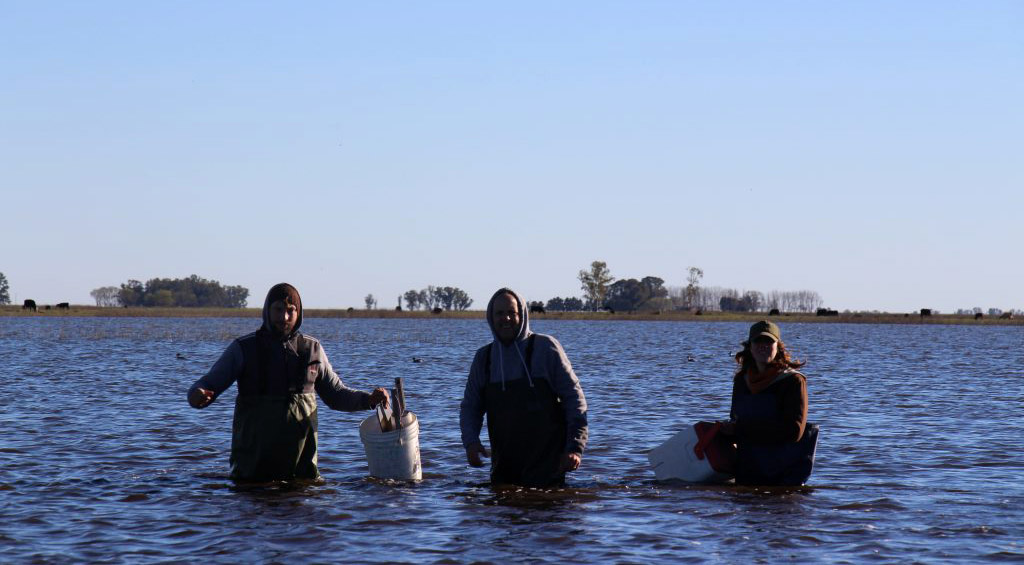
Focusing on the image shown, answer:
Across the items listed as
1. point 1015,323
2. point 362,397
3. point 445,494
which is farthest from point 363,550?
point 1015,323

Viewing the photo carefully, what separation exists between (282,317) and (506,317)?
206cm

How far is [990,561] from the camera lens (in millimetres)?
9133

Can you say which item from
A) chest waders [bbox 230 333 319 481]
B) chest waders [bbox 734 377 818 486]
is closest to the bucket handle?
chest waders [bbox 734 377 818 486]

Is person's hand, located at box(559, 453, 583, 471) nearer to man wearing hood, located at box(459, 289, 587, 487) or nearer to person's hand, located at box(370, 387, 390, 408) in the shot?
man wearing hood, located at box(459, 289, 587, 487)

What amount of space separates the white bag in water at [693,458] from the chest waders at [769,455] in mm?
185

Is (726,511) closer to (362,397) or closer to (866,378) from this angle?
(362,397)

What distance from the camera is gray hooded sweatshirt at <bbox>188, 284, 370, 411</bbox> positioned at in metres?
10.5

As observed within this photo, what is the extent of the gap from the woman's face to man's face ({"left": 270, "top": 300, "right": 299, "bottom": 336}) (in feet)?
13.8

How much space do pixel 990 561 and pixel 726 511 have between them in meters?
2.49

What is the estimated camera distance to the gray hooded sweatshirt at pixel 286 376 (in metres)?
Answer: 10.5

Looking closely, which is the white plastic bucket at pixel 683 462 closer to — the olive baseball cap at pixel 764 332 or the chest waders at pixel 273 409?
the olive baseball cap at pixel 764 332

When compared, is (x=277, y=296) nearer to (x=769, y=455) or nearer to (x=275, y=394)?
(x=275, y=394)

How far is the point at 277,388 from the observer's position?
420 inches

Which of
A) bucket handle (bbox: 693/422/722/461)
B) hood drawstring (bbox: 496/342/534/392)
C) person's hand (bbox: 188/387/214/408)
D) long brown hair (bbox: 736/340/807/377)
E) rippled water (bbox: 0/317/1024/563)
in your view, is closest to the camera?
rippled water (bbox: 0/317/1024/563)
